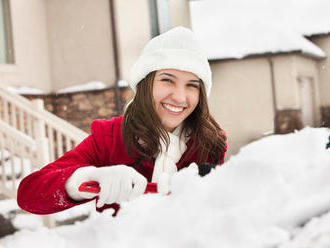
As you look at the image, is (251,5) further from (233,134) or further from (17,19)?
(17,19)

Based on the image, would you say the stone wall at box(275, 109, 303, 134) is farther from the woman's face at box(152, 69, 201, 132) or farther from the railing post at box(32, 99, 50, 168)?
the railing post at box(32, 99, 50, 168)

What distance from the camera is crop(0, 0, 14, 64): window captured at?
11.9 ft

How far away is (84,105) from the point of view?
12.5 feet

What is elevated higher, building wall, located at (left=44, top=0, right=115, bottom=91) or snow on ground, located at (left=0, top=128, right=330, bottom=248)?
building wall, located at (left=44, top=0, right=115, bottom=91)

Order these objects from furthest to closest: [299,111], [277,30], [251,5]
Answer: [277,30] < [251,5] < [299,111]

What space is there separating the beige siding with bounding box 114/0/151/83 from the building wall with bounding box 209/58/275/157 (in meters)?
0.86

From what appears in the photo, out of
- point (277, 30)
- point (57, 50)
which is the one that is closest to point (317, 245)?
point (57, 50)

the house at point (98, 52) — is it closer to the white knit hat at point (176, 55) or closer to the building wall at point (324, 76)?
the building wall at point (324, 76)

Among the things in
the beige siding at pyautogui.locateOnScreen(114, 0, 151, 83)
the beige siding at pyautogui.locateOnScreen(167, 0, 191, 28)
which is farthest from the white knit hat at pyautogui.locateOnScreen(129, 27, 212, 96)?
the beige siding at pyautogui.locateOnScreen(114, 0, 151, 83)

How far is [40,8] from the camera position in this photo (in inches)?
150

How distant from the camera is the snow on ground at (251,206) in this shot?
0.33 m

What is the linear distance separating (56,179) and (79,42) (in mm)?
3268

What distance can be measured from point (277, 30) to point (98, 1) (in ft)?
6.93

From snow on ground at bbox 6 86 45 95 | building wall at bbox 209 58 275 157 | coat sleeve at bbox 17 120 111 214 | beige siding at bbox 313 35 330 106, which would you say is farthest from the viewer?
snow on ground at bbox 6 86 45 95
